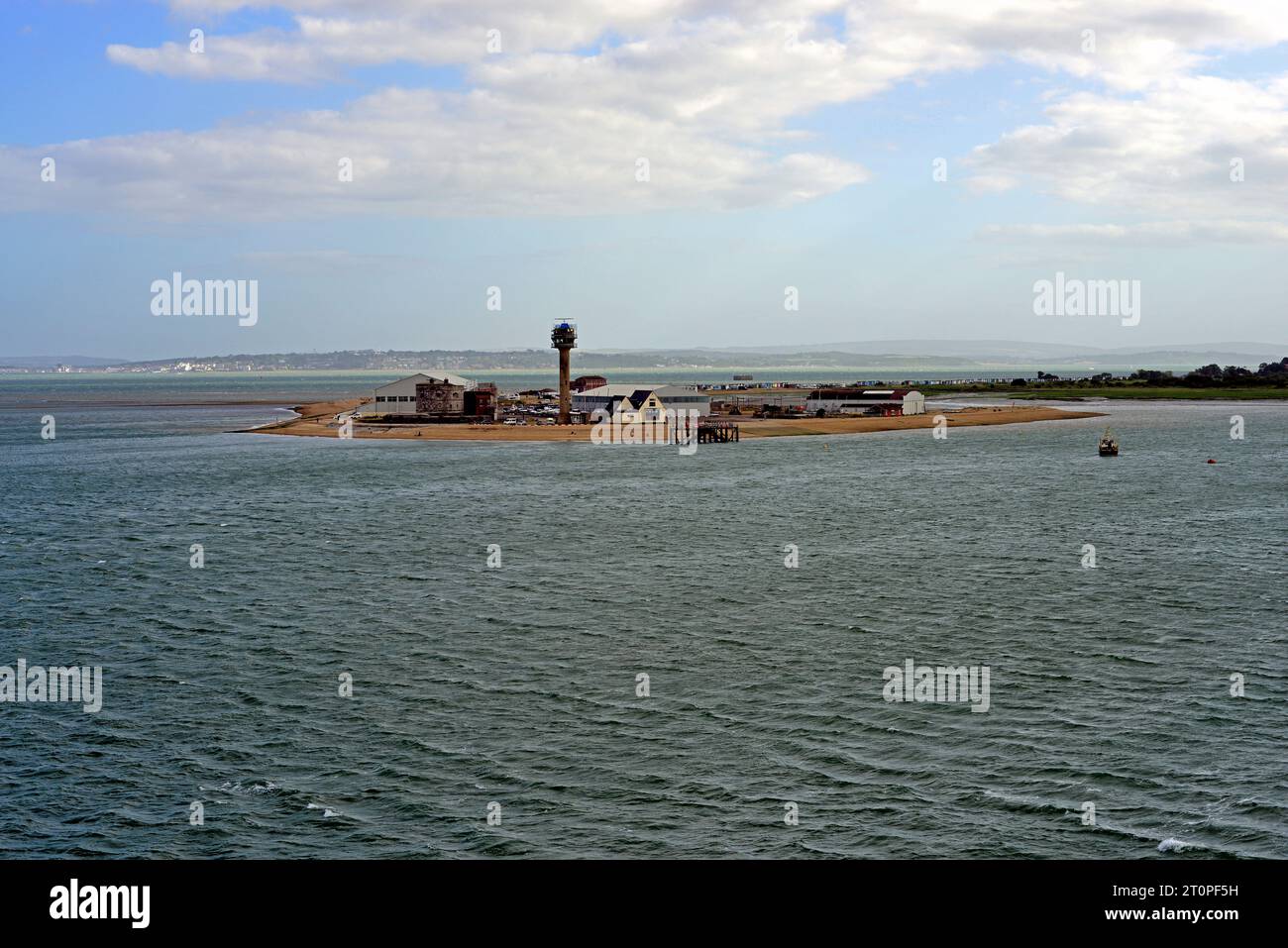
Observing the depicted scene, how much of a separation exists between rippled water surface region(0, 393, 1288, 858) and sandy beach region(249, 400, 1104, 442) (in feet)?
245

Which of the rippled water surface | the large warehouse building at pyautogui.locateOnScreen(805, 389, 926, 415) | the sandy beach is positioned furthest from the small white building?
the rippled water surface

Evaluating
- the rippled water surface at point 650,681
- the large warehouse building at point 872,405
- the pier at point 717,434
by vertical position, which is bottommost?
the rippled water surface at point 650,681

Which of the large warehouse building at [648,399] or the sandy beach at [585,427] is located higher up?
the large warehouse building at [648,399]

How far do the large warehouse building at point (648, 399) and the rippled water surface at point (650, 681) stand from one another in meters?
83.4

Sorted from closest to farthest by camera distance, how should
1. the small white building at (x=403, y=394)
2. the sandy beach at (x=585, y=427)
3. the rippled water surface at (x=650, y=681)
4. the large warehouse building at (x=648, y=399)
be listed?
1. the rippled water surface at (x=650, y=681)
2. the sandy beach at (x=585, y=427)
3. the large warehouse building at (x=648, y=399)
4. the small white building at (x=403, y=394)

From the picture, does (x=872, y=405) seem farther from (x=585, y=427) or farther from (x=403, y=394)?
(x=403, y=394)

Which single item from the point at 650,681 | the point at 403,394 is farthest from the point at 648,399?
the point at 650,681

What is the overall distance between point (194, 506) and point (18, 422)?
135045 mm

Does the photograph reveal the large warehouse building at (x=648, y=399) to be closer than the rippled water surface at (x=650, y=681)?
No

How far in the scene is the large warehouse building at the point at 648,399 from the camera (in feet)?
514

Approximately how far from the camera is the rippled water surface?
21750 mm

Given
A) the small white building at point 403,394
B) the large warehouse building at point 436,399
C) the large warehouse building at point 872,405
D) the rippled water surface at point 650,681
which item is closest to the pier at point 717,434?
the large warehouse building at point 436,399

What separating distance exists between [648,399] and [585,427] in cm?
1034

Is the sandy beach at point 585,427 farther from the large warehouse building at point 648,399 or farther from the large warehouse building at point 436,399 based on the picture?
the large warehouse building at point 436,399
